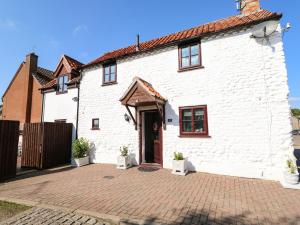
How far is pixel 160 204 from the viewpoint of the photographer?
525 cm

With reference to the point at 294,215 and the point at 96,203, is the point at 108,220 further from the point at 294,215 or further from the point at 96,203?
the point at 294,215

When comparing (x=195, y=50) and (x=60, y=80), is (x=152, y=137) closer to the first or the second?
(x=195, y=50)

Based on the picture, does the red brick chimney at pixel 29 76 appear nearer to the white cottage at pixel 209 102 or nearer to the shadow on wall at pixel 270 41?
the white cottage at pixel 209 102

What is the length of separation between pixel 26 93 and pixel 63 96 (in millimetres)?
6699

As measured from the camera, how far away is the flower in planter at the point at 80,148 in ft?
37.6

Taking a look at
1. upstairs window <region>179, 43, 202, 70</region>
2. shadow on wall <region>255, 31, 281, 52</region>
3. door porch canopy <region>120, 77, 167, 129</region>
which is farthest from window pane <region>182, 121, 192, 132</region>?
shadow on wall <region>255, 31, 281, 52</region>

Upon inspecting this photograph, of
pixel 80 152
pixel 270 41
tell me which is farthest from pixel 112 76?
pixel 270 41

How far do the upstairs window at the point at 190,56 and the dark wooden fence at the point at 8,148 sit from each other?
351 inches

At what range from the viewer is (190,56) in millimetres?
9742

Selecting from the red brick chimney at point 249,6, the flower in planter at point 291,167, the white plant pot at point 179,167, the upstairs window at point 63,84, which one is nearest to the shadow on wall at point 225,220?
the flower in planter at point 291,167

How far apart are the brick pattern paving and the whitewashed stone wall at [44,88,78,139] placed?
8.58m

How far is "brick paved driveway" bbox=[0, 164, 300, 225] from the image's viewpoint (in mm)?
4539

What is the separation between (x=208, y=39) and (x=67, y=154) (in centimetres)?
1121

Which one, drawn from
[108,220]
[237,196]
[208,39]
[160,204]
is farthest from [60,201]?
[208,39]
